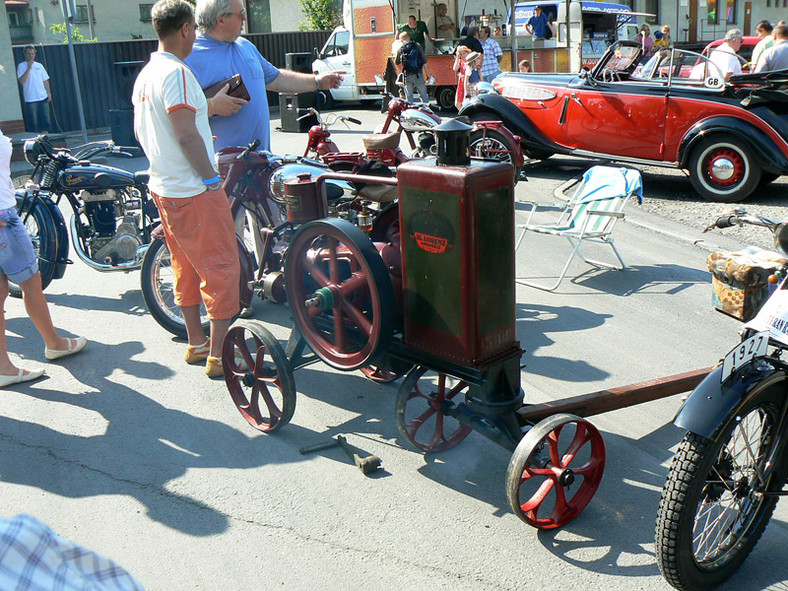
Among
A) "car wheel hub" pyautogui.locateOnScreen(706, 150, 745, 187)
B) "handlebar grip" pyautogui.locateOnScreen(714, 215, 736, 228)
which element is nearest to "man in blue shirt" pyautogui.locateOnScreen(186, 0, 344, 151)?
"handlebar grip" pyautogui.locateOnScreen(714, 215, 736, 228)

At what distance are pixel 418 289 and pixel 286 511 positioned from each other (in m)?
1.13

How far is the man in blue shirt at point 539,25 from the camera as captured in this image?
712 inches

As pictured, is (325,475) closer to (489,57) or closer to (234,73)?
(234,73)

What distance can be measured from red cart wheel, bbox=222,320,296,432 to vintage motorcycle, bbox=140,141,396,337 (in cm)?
49

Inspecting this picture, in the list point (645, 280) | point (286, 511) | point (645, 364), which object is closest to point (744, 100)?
point (645, 280)

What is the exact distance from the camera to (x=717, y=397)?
2691mm

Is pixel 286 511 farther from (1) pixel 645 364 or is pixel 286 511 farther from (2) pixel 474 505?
(1) pixel 645 364

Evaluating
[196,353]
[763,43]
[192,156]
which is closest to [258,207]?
[196,353]

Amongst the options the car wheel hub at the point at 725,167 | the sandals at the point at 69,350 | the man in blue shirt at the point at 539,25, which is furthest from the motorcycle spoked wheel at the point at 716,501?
the man in blue shirt at the point at 539,25

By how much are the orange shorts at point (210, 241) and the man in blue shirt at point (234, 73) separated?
36.9 inches

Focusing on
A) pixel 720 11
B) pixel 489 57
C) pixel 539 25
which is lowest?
pixel 489 57

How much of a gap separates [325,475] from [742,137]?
6954 millimetres

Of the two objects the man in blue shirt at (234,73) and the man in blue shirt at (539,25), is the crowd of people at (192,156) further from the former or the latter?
the man in blue shirt at (539,25)

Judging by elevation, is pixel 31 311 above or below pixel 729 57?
below
